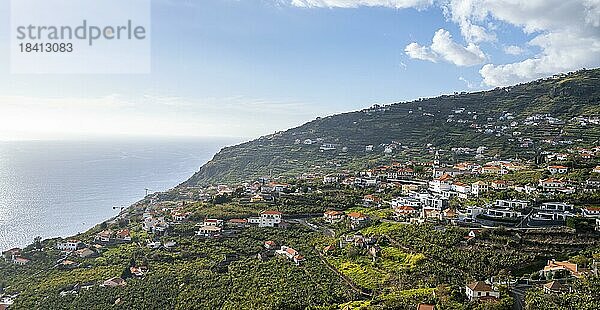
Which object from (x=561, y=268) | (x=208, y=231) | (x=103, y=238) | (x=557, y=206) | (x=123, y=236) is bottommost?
(x=103, y=238)

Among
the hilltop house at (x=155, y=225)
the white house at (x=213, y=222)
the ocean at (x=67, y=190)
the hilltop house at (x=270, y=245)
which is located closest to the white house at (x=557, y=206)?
the hilltop house at (x=270, y=245)

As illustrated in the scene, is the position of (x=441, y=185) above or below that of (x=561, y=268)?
above

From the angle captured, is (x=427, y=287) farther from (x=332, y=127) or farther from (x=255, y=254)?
(x=332, y=127)

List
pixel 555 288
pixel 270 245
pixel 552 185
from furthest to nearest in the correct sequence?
pixel 552 185
pixel 270 245
pixel 555 288

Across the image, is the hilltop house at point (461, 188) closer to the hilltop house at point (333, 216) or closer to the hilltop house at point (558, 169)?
the hilltop house at point (558, 169)

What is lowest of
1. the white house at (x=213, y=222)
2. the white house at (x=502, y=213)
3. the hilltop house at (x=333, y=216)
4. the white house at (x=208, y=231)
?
the white house at (x=208, y=231)

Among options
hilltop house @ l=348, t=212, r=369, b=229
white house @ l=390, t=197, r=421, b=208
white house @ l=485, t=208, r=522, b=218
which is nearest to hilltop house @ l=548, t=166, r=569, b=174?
white house @ l=390, t=197, r=421, b=208

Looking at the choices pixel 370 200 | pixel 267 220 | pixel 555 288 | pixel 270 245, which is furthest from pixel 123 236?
pixel 555 288

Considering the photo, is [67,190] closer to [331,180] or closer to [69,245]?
[331,180]
